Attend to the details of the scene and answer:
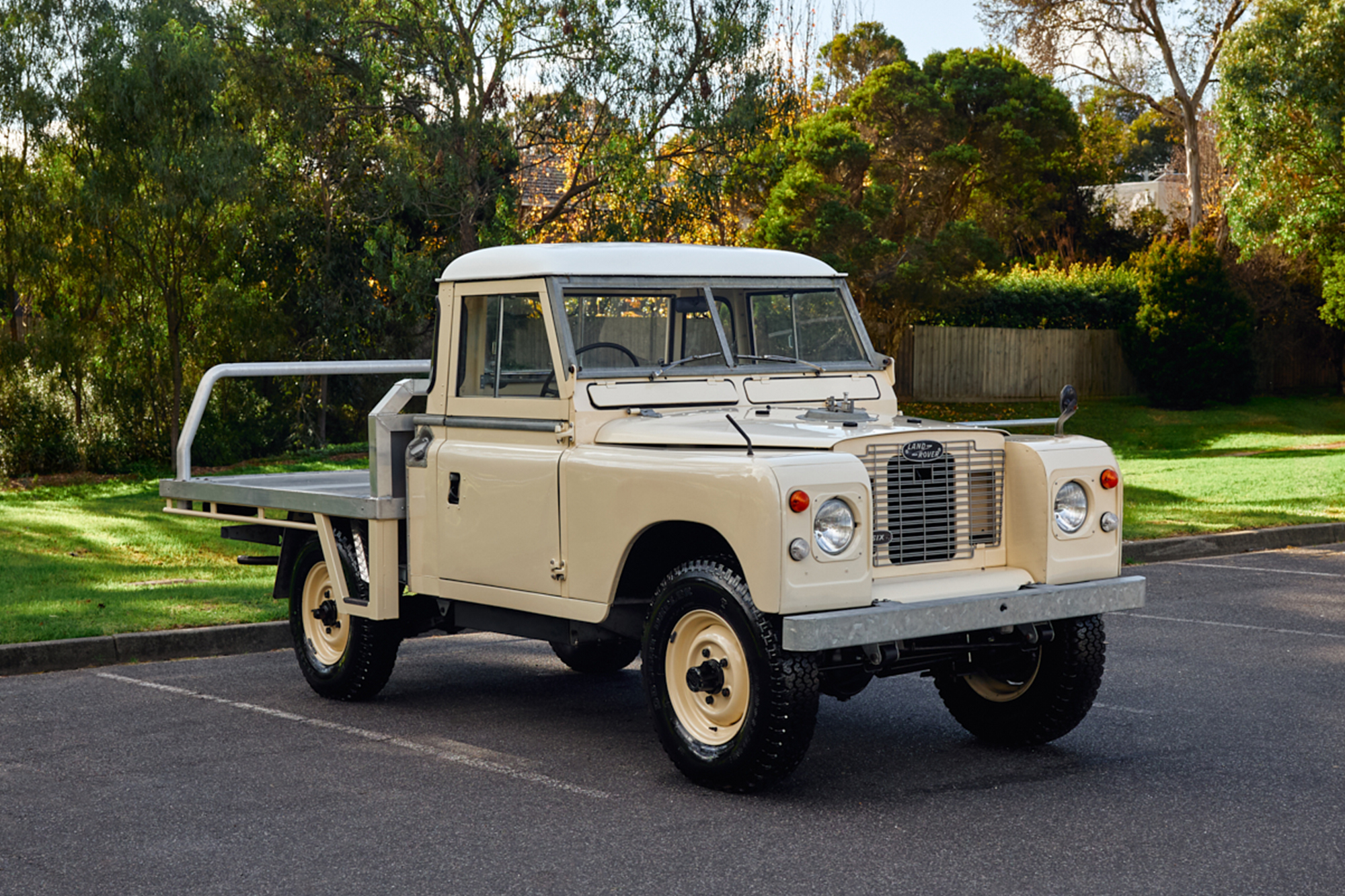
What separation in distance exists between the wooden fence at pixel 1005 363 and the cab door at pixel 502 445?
2854 cm

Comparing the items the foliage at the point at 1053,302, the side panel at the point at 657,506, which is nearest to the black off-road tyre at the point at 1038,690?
the side panel at the point at 657,506

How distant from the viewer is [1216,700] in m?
7.46

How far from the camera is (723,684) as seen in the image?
575 cm

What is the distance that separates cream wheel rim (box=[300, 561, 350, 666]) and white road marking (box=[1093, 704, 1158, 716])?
3.91 m

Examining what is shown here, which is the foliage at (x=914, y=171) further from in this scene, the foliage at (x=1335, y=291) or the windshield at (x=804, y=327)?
the windshield at (x=804, y=327)

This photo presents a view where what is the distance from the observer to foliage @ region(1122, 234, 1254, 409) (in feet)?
117

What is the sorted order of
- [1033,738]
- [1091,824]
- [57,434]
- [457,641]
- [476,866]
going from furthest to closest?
[57,434] < [457,641] < [1033,738] < [1091,824] < [476,866]

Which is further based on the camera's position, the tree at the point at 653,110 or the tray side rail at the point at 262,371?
the tree at the point at 653,110

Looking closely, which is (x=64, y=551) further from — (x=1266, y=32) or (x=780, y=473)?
(x=1266, y=32)

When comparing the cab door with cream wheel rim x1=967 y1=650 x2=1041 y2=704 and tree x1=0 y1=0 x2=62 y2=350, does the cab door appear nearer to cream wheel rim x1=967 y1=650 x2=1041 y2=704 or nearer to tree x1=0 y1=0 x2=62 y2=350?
cream wheel rim x1=967 y1=650 x2=1041 y2=704

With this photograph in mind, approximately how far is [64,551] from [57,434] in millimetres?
10111

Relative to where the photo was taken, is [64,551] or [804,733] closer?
[804,733]

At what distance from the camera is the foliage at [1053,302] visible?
37.3 m

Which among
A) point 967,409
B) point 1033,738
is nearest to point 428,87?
point 967,409
